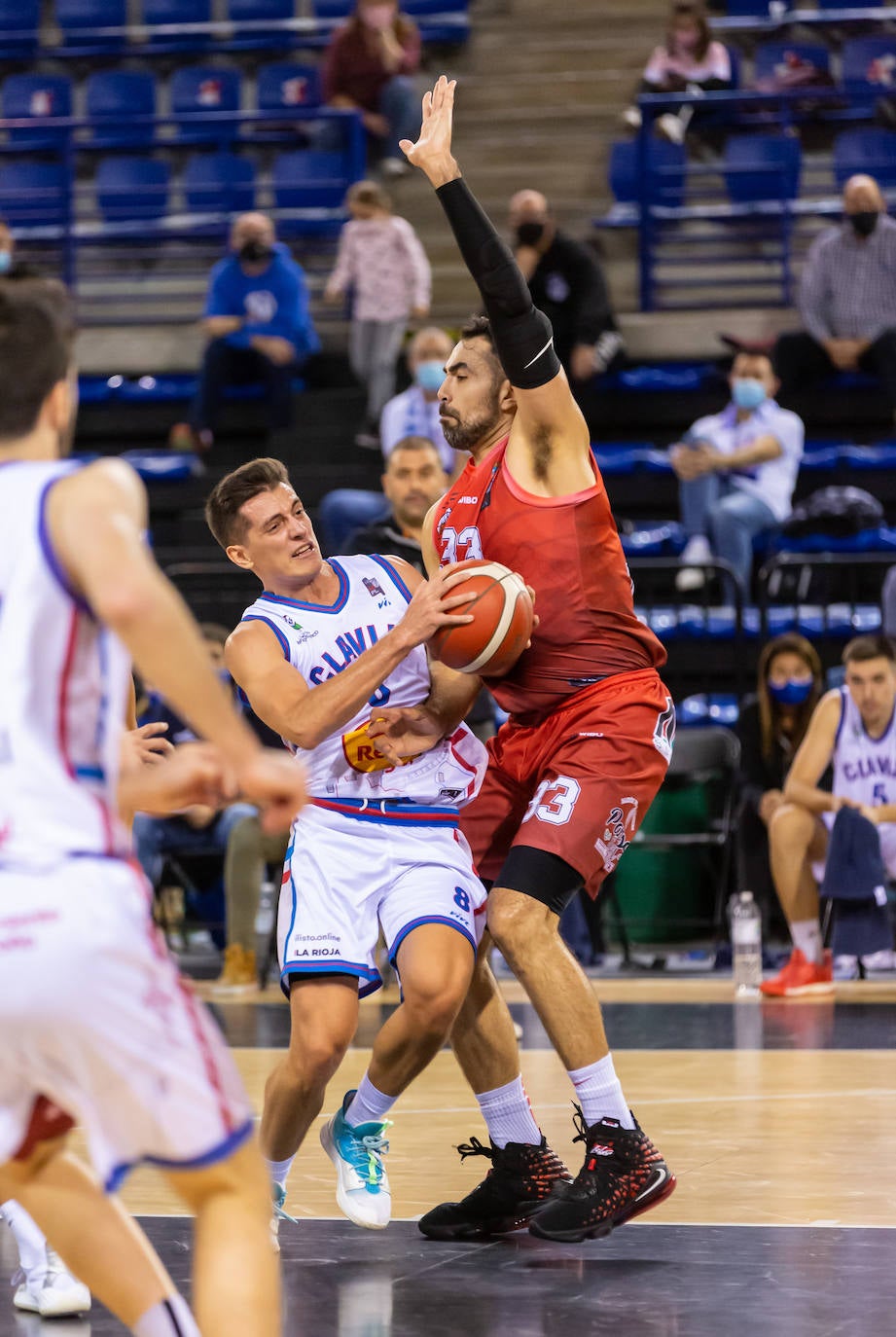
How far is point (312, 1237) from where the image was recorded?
14.6 ft

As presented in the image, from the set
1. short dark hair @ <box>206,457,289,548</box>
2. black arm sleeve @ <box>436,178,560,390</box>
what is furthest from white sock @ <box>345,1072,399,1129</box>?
black arm sleeve @ <box>436,178,560,390</box>

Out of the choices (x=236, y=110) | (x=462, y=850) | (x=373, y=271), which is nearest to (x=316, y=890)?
(x=462, y=850)

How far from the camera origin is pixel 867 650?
8859mm

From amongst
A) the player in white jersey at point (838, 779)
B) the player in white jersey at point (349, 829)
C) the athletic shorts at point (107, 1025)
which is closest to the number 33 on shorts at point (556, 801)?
the player in white jersey at point (349, 829)

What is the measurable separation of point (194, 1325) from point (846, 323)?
32.8 feet

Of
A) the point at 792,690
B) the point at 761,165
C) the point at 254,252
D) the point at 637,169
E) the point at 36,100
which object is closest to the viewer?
the point at 792,690

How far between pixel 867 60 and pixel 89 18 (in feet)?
22.0

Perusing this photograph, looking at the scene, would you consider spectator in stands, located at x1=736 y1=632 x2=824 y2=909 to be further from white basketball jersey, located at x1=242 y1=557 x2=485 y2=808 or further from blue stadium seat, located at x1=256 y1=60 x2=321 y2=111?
blue stadium seat, located at x1=256 y1=60 x2=321 y2=111

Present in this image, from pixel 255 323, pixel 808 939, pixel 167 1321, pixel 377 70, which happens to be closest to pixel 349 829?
pixel 167 1321

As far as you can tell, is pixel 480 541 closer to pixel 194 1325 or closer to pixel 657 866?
pixel 194 1325

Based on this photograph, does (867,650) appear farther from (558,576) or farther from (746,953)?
(558,576)

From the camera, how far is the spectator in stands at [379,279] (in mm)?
12711

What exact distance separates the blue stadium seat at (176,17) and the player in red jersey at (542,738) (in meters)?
12.6

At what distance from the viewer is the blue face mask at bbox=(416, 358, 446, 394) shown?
1107cm
